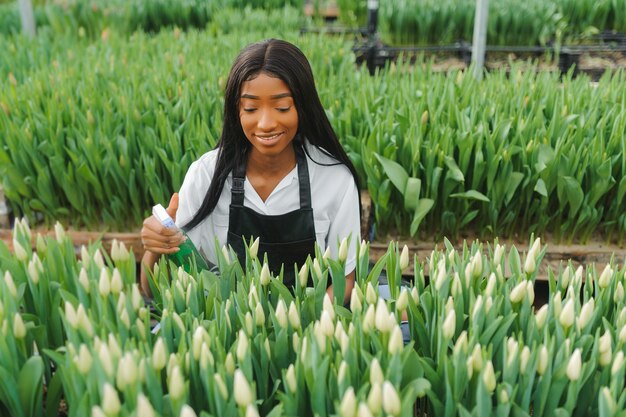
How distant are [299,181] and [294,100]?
0.78 feet

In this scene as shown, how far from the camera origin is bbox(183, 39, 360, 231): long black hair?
61.3 inches

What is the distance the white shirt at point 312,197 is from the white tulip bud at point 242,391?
2.74ft

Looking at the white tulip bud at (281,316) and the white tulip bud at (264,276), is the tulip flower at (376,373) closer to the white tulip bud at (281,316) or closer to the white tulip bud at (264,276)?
the white tulip bud at (281,316)

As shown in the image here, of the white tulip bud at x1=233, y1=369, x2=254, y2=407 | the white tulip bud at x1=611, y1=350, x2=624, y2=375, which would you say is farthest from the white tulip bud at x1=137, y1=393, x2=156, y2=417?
the white tulip bud at x1=611, y1=350, x2=624, y2=375

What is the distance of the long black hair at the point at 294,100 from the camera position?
1.56 m

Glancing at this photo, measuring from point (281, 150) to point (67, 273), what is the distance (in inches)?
23.6

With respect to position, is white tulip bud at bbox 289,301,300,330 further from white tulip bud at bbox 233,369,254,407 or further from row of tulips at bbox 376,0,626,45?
row of tulips at bbox 376,0,626,45

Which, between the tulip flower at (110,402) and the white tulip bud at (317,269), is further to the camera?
the white tulip bud at (317,269)

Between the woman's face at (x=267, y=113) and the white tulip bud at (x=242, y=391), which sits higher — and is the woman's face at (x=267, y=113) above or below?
above

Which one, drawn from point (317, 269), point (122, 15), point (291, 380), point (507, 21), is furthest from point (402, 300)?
point (122, 15)

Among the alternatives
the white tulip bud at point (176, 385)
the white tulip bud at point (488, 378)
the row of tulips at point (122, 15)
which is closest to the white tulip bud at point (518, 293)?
the white tulip bud at point (488, 378)

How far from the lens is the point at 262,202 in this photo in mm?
1767

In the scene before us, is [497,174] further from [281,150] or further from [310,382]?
[310,382]

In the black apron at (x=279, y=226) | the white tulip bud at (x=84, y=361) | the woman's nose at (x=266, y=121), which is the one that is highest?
the woman's nose at (x=266, y=121)
